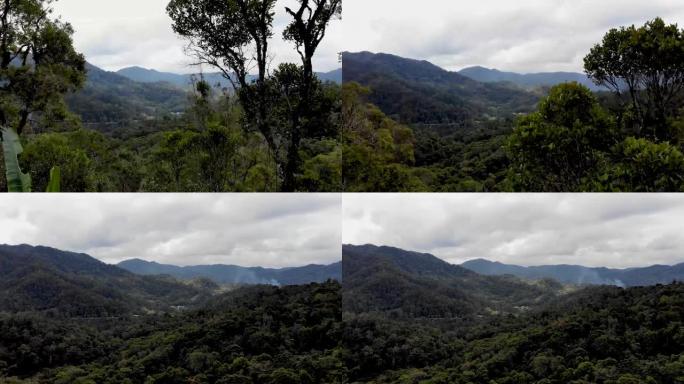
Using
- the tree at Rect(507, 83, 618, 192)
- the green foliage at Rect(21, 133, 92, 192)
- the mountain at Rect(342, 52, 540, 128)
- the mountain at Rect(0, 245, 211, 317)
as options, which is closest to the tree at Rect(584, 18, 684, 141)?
the tree at Rect(507, 83, 618, 192)

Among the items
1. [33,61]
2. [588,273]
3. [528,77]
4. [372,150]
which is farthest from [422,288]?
[33,61]

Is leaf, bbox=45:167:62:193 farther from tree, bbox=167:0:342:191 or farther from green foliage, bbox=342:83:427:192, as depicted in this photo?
green foliage, bbox=342:83:427:192

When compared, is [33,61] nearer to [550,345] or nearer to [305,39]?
[305,39]

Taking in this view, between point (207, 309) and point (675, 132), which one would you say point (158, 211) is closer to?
point (207, 309)

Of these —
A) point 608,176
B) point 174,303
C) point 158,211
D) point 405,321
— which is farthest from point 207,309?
point 608,176

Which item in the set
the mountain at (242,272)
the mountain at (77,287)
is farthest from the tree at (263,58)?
the mountain at (77,287)

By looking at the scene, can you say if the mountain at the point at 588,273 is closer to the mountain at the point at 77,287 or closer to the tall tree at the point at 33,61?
the mountain at the point at 77,287
